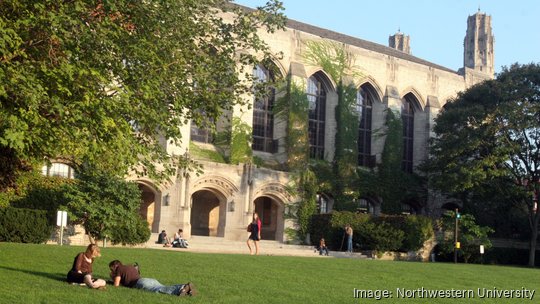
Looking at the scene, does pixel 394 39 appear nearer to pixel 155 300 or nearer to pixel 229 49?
pixel 229 49

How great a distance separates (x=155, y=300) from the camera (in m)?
12.3

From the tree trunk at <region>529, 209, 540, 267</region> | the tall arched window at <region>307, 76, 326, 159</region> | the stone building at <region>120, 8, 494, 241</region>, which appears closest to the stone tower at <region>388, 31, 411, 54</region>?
the stone building at <region>120, 8, 494, 241</region>

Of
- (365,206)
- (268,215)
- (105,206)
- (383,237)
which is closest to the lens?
(105,206)

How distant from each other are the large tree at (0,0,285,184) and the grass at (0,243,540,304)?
2.46m

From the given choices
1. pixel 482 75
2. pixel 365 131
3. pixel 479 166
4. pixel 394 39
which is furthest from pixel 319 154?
pixel 394 39

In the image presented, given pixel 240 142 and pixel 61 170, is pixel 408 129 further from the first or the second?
pixel 61 170

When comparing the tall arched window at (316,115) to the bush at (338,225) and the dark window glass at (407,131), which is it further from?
the dark window glass at (407,131)

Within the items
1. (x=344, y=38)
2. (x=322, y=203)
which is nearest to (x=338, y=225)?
(x=322, y=203)

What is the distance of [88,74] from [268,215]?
1172 inches

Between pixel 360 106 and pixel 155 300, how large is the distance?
116 ft

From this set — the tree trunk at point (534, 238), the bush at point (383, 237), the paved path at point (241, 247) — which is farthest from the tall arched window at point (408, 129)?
the paved path at point (241, 247)

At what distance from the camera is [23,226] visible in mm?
27016

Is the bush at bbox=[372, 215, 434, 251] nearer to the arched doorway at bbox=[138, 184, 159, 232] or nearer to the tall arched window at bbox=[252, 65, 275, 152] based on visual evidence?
the tall arched window at bbox=[252, 65, 275, 152]

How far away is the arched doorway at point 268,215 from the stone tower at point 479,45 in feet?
107
